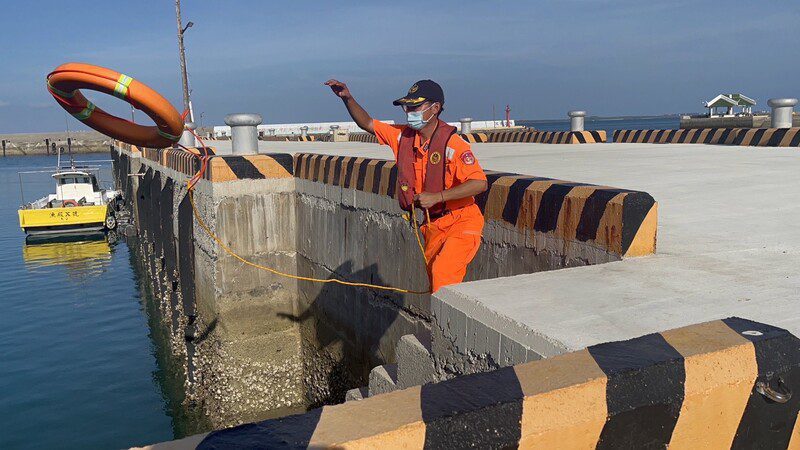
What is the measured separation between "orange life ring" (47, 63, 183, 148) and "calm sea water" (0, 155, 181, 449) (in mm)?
5311

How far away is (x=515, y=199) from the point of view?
16.9 feet

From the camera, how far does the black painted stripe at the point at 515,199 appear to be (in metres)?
5.10

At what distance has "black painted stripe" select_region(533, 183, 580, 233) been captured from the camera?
15.3ft

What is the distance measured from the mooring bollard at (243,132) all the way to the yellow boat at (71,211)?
21.7m

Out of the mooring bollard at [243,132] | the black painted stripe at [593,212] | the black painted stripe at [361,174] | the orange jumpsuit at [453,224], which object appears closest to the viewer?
the black painted stripe at [593,212]

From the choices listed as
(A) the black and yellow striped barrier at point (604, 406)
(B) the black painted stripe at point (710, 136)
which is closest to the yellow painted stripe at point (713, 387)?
(A) the black and yellow striped barrier at point (604, 406)

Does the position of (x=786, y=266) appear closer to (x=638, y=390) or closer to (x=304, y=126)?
(x=638, y=390)

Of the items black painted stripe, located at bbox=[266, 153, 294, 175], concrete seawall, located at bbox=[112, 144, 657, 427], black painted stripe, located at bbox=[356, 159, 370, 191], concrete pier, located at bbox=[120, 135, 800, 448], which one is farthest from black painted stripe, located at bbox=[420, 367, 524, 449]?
black painted stripe, located at bbox=[266, 153, 294, 175]

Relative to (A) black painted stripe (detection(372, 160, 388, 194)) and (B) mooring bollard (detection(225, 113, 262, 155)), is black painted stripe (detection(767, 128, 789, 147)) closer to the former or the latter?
(A) black painted stripe (detection(372, 160, 388, 194))

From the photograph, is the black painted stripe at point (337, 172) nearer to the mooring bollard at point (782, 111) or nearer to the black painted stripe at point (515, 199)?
the black painted stripe at point (515, 199)

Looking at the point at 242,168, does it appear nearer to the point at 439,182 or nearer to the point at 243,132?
the point at 243,132

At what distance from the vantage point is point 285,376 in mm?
9820

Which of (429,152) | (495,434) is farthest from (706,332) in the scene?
(429,152)

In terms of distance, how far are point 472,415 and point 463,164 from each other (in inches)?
106
